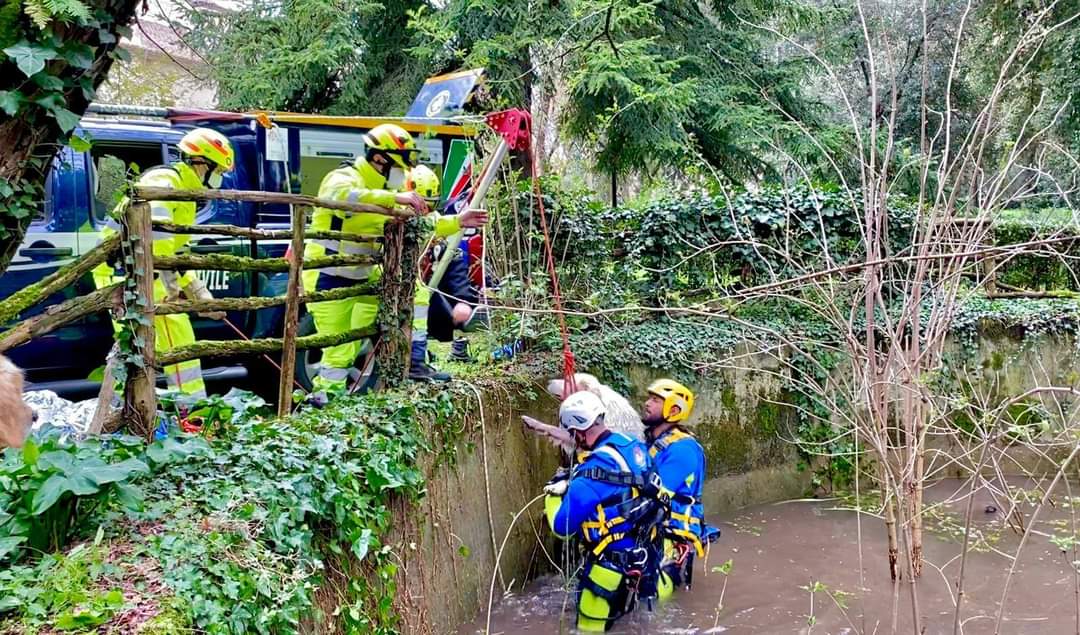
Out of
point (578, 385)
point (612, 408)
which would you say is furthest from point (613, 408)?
point (578, 385)

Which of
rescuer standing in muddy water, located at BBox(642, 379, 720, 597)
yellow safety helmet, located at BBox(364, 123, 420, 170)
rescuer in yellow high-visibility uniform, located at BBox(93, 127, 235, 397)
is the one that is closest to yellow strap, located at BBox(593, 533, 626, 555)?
rescuer standing in muddy water, located at BBox(642, 379, 720, 597)

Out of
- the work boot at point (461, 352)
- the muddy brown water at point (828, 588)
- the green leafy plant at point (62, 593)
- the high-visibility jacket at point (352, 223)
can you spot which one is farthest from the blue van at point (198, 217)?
the green leafy plant at point (62, 593)

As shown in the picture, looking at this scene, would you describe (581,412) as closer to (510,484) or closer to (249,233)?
(510,484)

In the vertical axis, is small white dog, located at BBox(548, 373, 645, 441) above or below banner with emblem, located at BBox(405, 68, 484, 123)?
below

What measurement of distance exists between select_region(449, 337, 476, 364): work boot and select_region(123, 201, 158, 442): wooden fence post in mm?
4034

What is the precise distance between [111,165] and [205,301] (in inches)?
127

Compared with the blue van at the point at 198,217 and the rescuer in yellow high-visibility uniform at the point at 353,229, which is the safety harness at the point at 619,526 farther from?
the blue van at the point at 198,217

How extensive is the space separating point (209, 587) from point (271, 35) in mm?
10530

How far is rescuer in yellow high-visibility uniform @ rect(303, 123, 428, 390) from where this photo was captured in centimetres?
543

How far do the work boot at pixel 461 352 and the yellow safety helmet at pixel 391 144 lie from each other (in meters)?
2.18

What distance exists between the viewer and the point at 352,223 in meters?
5.65

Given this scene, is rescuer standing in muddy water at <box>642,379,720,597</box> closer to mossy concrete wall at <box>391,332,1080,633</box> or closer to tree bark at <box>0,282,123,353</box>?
mossy concrete wall at <box>391,332,1080,633</box>

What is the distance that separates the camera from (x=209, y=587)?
104 inches

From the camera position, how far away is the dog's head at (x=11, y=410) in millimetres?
2158
